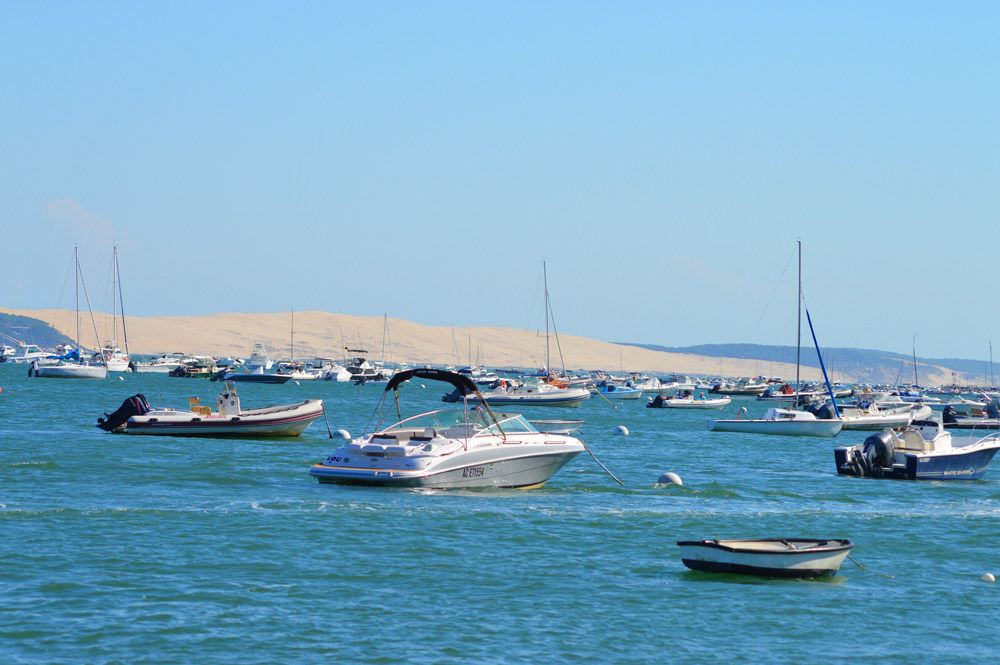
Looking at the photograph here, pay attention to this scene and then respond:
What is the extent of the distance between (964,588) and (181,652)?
1289 centimetres

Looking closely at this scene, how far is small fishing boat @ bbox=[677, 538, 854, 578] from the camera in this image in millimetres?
18625

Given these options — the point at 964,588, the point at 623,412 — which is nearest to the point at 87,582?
the point at 964,588

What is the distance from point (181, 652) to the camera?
1395cm

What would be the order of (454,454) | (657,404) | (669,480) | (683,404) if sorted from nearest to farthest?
(454,454) < (669,480) < (683,404) < (657,404)

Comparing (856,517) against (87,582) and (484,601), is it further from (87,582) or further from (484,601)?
(87,582)

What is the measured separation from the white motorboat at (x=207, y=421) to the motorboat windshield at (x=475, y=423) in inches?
635

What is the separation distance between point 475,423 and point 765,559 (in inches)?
474

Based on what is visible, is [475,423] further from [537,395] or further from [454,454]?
[537,395]

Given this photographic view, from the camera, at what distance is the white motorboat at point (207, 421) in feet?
144

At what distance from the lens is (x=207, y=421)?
43656 mm

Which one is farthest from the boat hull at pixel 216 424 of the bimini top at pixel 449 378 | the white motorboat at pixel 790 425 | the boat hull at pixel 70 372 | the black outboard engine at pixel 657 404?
the boat hull at pixel 70 372

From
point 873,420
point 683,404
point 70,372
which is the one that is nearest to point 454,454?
point 873,420

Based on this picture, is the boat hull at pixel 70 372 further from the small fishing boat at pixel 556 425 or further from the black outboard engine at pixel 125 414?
the black outboard engine at pixel 125 414

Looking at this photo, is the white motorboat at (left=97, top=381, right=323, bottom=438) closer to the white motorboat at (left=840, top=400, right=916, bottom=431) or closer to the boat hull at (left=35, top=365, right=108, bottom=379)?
the white motorboat at (left=840, top=400, right=916, bottom=431)
